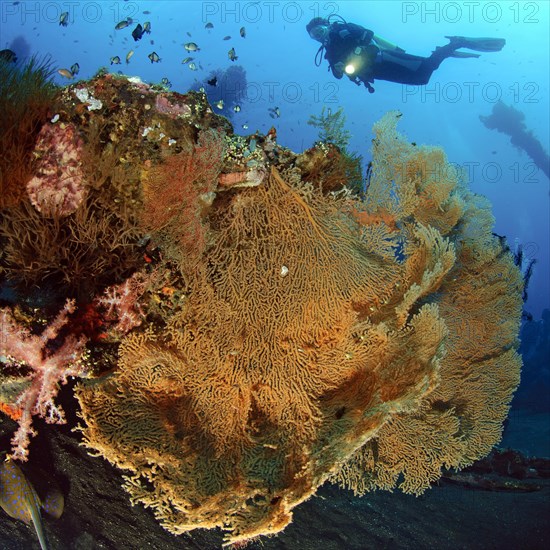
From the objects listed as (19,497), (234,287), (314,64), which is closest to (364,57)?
(234,287)

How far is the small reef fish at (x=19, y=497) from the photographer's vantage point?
3.68m

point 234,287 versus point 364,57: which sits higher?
point 364,57

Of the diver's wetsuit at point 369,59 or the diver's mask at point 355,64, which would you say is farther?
the diver's mask at point 355,64

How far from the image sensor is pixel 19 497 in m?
3.70

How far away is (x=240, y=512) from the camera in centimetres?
288

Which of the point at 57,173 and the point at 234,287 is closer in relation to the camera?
the point at 57,173

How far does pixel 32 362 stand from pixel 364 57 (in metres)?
16.7

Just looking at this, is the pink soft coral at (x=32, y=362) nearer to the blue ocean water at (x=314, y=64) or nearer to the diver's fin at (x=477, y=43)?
the diver's fin at (x=477, y=43)

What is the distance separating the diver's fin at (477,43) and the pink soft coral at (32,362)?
23234 mm

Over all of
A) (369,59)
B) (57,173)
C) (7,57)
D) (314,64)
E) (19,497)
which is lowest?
(19,497)

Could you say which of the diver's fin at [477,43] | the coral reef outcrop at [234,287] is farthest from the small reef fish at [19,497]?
the diver's fin at [477,43]

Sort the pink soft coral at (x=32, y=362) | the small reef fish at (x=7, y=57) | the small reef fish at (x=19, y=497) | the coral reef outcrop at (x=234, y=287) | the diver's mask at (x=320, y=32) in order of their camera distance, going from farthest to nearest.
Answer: the diver's mask at (x=320, y=32) → the small reef fish at (x=19, y=497) → the small reef fish at (x=7, y=57) → the coral reef outcrop at (x=234, y=287) → the pink soft coral at (x=32, y=362)

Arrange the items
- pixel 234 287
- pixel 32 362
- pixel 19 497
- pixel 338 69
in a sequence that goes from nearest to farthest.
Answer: pixel 32 362, pixel 234 287, pixel 19 497, pixel 338 69

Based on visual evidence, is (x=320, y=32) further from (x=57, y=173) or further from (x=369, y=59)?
(x=57, y=173)
